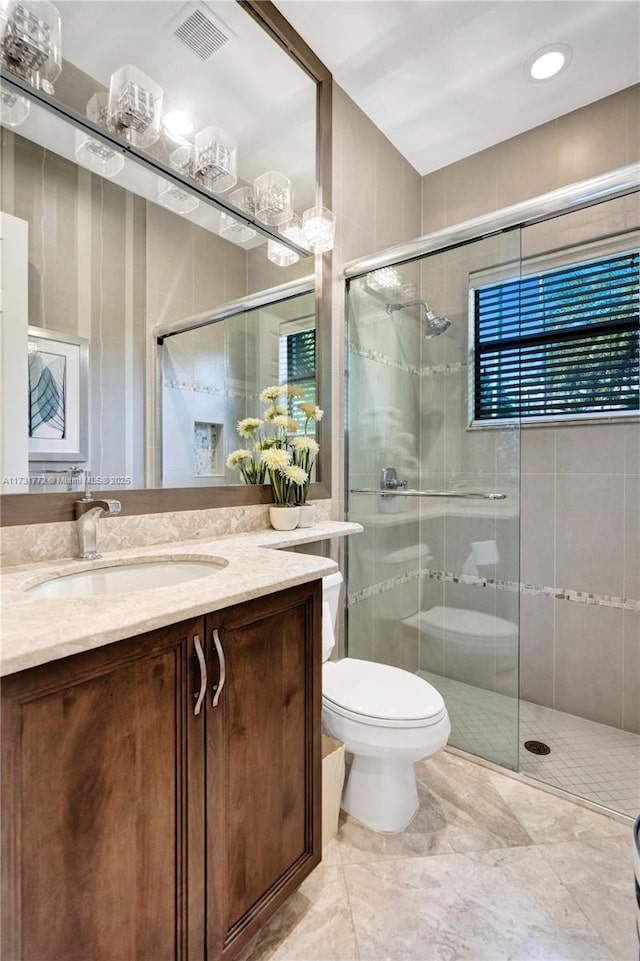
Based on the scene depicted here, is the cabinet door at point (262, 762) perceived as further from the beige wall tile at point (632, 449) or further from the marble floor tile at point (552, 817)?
the beige wall tile at point (632, 449)

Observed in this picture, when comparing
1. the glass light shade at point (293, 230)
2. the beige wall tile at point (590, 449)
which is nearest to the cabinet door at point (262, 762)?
the glass light shade at point (293, 230)

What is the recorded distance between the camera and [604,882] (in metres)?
1.29

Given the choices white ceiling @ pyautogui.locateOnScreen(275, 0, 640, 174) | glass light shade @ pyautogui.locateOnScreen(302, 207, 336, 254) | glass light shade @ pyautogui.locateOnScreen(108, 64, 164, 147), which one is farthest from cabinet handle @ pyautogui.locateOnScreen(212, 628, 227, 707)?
white ceiling @ pyautogui.locateOnScreen(275, 0, 640, 174)

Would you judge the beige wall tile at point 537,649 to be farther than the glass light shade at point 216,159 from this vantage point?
Yes

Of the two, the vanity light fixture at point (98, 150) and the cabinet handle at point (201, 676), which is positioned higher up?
the vanity light fixture at point (98, 150)

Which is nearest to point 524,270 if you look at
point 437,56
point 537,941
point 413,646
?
point 437,56

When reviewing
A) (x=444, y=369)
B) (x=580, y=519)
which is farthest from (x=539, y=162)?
(x=580, y=519)

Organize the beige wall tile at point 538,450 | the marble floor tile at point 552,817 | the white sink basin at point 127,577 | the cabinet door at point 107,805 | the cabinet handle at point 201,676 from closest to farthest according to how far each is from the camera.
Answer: the cabinet door at point 107,805
the cabinet handle at point 201,676
the white sink basin at point 127,577
the marble floor tile at point 552,817
the beige wall tile at point 538,450

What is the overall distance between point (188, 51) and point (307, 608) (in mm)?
1780

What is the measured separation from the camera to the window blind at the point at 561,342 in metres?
2.01

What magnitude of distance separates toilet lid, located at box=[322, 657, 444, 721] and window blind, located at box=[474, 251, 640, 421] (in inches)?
44.8

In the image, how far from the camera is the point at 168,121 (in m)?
1.45

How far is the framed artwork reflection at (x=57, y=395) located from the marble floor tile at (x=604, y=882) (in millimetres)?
1766

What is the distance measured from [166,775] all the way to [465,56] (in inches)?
105
